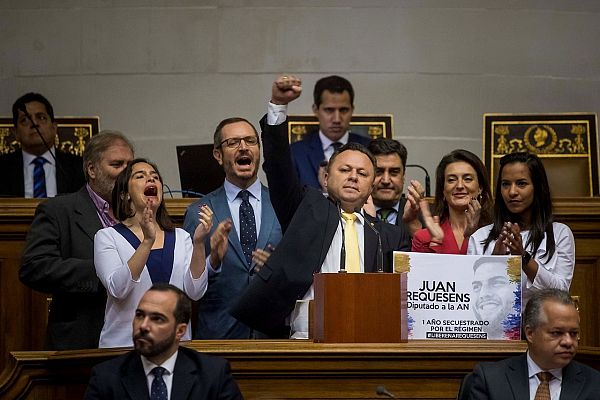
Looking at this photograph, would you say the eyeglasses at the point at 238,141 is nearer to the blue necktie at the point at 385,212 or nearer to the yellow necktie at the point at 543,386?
the blue necktie at the point at 385,212

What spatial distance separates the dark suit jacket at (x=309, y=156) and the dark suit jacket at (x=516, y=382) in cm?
268

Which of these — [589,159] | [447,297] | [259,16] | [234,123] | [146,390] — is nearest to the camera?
[146,390]

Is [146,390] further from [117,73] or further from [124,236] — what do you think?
[117,73]

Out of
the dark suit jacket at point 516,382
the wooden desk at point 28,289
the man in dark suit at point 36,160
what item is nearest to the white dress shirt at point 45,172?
the man in dark suit at point 36,160

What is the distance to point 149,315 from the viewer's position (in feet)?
16.6

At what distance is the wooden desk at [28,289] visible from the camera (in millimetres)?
6918

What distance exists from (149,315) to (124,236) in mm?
798

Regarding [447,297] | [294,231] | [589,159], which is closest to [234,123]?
[294,231]

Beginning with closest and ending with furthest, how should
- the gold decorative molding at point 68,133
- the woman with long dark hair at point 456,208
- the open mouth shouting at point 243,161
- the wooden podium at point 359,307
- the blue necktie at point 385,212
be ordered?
the wooden podium at point 359,307
the woman with long dark hair at point 456,208
the open mouth shouting at point 243,161
the blue necktie at point 385,212
the gold decorative molding at point 68,133

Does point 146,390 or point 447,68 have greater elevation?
point 447,68

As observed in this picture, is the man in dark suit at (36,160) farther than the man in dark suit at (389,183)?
Yes

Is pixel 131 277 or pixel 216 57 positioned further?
pixel 216 57

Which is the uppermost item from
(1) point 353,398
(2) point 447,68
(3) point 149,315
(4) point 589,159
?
(2) point 447,68

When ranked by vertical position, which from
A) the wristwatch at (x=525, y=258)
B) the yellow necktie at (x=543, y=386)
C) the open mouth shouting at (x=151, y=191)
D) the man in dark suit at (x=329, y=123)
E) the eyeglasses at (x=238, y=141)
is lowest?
the yellow necktie at (x=543, y=386)
